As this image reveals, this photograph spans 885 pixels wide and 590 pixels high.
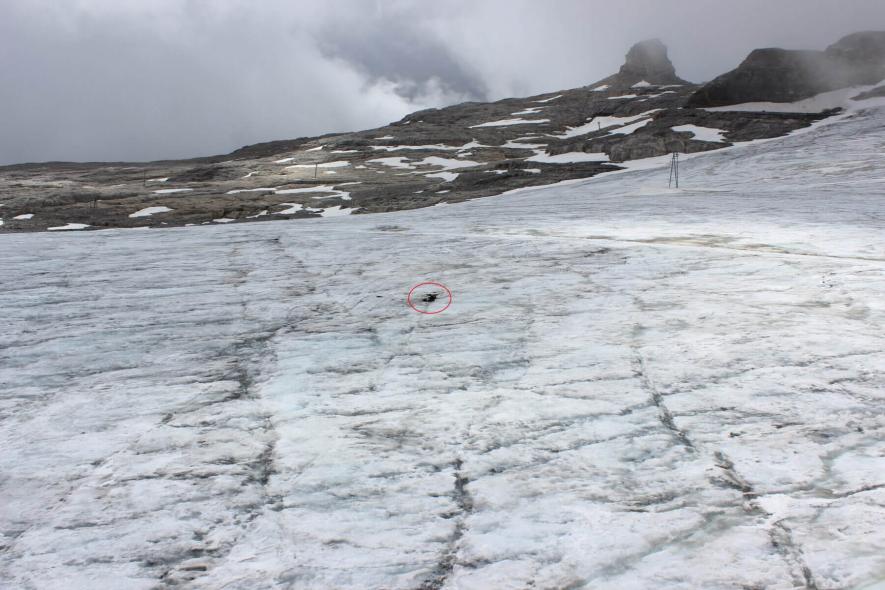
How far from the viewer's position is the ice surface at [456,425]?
9.12 ft

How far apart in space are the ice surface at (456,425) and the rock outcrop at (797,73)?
4720cm

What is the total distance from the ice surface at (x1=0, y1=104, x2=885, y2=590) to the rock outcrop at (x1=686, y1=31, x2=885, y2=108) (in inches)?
1858

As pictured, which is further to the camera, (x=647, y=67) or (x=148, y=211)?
(x=647, y=67)

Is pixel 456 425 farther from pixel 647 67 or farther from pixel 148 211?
pixel 647 67

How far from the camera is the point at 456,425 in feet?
12.9

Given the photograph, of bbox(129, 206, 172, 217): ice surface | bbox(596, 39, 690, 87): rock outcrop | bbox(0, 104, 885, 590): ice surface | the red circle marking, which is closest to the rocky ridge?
Answer: bbox(129, 206, 172, 217): ice surface

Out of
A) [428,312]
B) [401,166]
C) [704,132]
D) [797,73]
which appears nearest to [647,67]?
[797,73]

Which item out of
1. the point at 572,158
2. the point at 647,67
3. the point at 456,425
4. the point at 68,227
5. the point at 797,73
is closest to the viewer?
the point at 456,425

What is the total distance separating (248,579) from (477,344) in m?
2.97

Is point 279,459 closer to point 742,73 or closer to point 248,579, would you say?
point 248,579

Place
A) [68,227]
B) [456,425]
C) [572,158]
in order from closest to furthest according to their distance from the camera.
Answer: [456,425] → [68,227] → [572,158]

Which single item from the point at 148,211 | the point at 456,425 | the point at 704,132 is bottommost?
the point at 456,425

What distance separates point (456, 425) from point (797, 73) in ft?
185

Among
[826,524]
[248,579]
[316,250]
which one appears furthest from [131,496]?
[316,250]
